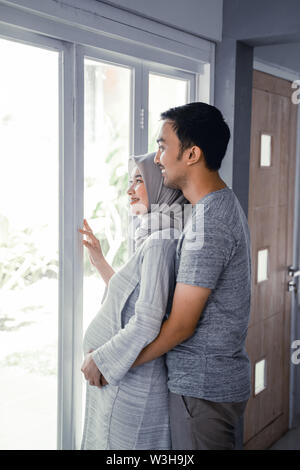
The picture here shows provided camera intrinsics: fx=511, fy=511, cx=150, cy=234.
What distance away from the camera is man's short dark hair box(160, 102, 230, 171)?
4.76ft

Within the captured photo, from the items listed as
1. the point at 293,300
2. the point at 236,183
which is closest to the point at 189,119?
the point at 236,183

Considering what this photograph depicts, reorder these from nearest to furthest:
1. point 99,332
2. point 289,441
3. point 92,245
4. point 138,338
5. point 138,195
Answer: point 138,338
point 99,332
point 138,195
point 92,245
point 289,441

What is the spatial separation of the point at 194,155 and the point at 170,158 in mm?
72

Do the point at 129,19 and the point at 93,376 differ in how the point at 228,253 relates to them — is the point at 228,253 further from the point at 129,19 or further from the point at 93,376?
the point at 129,19

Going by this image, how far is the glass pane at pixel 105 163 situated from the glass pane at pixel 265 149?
106 cm

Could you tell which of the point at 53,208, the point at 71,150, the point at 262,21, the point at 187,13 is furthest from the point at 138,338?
the point at 262,21

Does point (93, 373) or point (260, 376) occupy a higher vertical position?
point (93, 373)

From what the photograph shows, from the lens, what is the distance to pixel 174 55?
2.13 m

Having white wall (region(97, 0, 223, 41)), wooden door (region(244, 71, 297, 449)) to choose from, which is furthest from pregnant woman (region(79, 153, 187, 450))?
wooden door (region(244, 71, 297, 449))

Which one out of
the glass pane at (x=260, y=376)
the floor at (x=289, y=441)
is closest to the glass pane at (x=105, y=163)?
the glass pane at (x=260, y=376)

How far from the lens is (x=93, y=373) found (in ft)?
4.83

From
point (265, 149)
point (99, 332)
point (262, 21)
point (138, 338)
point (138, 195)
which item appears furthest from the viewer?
point (265, 149)

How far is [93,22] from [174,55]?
538 mm

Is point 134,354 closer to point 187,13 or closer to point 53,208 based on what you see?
point 53,208
